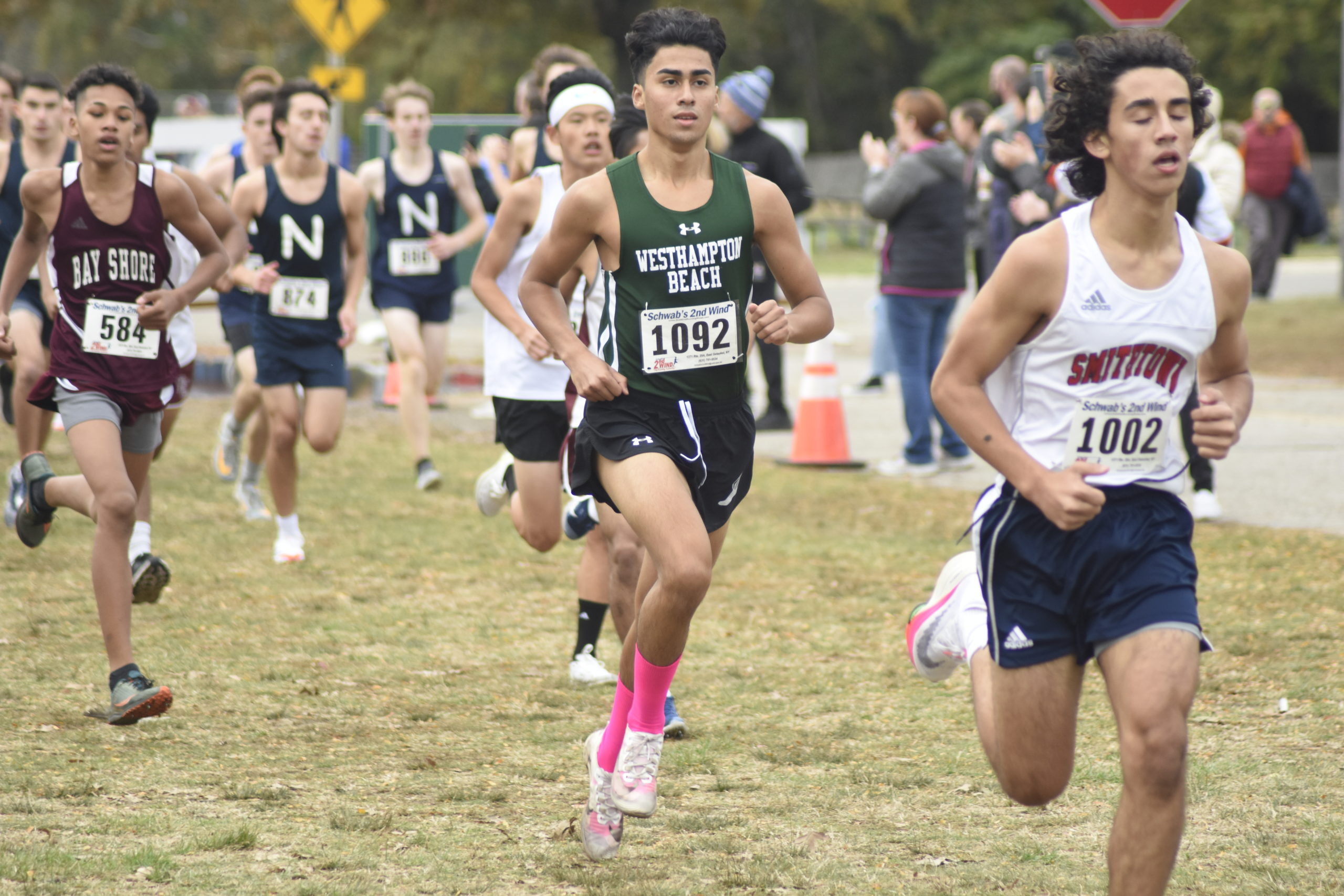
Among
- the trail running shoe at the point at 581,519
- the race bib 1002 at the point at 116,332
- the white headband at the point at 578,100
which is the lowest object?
the trail running shoe at the point at 581,519

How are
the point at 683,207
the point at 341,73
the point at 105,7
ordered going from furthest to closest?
the point at 105,7
the point at 341,73
the point at 683,207

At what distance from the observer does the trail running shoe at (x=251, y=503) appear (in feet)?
29.6

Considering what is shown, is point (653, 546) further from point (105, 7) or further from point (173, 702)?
point (105, 7)

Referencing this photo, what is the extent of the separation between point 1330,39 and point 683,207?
40554mm

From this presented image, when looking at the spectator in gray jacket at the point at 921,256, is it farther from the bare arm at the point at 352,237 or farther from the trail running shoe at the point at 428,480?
the bare arm at the point at 352,237

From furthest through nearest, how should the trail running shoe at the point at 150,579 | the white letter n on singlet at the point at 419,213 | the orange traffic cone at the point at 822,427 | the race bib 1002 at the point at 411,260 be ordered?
the orange traffic cone at the point at 822,427, the white letter n on singlet at the point at 419,213, the race bib 1002 at the point at 411,260, the trail running shoe at the point at 150,579

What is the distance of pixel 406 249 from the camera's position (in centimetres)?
1013

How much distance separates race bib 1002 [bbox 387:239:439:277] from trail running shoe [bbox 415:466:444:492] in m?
1.24

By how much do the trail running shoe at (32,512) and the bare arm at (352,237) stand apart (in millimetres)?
1992

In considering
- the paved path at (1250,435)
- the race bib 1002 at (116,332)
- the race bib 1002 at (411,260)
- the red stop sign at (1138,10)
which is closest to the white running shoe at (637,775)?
the race bib 1002 at (116,332)

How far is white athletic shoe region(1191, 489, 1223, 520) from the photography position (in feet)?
28.6

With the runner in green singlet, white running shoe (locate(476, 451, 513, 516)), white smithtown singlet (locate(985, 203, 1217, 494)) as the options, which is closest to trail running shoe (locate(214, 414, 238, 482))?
white running shoe (locate(476, 451, 513, 516))

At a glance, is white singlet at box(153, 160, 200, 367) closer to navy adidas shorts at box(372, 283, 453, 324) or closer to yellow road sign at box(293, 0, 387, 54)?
navy adidas shorts at box(372, 283, 453, 324)

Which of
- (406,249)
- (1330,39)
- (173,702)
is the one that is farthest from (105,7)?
(173,702)
